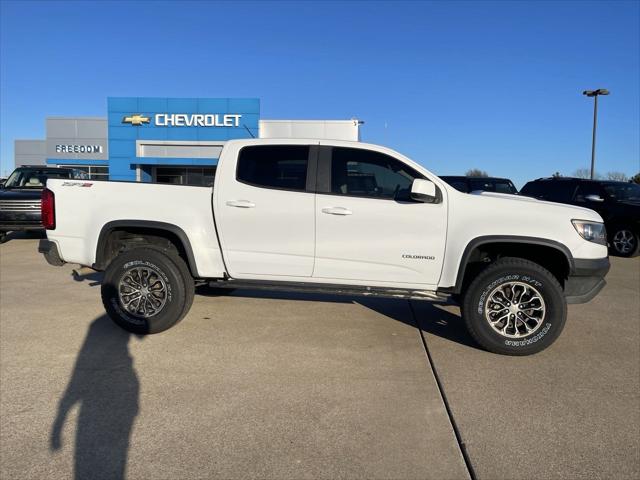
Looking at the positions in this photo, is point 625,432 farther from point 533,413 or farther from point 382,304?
point 382,304

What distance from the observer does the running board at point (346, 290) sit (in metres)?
4.68

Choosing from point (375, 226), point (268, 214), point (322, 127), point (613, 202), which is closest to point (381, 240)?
point (375, 226)

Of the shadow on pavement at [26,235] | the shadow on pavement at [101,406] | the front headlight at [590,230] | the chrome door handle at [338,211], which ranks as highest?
the chrome door handle at [338,211]

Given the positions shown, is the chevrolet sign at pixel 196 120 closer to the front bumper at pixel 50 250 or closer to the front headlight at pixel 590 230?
the front bumper at pixel 50 250

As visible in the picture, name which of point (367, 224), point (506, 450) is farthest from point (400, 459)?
point (367, 224)

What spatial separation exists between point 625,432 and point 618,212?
9921 millimetres

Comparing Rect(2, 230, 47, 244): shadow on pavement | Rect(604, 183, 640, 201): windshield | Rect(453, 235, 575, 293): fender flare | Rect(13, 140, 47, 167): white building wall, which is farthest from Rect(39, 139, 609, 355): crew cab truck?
Rect(13, 140, 47, 167): white building wall

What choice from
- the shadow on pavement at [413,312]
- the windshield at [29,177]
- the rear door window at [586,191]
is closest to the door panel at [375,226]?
the shadow on pavement at [413,312]

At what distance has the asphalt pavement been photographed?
278cm

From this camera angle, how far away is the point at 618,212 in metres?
11.4

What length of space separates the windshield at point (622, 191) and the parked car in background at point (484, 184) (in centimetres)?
Result: 250

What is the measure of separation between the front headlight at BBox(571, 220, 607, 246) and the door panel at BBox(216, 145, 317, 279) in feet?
8.28

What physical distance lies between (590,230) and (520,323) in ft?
3.64

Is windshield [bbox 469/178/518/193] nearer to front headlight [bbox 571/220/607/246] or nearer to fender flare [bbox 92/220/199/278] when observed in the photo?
front headlight [bbox 571/220/607/246]
